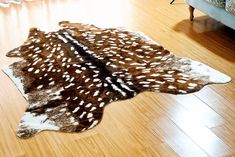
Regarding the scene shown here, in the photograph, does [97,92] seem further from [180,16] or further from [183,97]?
[180,16]

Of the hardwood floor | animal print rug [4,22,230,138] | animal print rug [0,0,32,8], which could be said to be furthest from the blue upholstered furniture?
animal print rug [0,0,32,8]

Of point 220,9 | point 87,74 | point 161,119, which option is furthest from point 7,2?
point 161,119

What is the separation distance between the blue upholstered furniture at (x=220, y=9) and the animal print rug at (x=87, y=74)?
0.53m

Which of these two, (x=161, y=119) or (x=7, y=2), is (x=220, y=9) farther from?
(x=7, y=2)

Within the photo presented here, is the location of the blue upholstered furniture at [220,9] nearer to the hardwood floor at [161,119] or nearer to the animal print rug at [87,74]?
the hardwood floor at [161,119]

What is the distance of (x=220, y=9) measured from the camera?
10.4 feet

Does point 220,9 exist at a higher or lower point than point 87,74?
higher

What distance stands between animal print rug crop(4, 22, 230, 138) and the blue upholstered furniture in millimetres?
525

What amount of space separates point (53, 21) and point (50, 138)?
1.88 metres

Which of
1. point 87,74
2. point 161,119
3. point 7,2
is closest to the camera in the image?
point 161,119

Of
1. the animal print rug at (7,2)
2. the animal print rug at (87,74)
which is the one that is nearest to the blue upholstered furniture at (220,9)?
the animal print rug at (87,74)

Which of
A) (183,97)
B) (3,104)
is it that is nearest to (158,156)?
(183,97)

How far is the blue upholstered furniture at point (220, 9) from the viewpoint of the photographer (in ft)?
9.90

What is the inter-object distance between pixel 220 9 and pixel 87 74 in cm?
128
